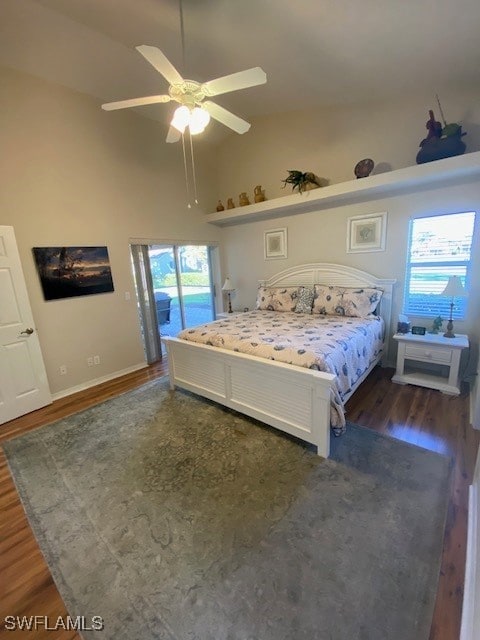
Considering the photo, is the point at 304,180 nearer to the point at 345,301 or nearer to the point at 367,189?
the point at 367,189

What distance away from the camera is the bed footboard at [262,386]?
6.80ft

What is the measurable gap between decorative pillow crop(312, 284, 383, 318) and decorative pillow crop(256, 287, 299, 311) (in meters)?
0.35

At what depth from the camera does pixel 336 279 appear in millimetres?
3996

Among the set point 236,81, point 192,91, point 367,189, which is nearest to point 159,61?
point 192,91

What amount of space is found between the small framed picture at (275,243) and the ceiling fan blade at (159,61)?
286cm

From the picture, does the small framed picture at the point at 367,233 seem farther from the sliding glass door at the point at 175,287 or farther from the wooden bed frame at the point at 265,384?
the sliding glass door at the point at 175,287

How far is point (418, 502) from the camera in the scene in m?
1.71

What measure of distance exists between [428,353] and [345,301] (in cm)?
109

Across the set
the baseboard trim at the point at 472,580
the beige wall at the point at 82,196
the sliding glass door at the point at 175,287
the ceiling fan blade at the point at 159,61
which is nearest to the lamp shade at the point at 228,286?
the sliding glass door at the point at 175,287

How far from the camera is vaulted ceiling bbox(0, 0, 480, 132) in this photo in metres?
2.11

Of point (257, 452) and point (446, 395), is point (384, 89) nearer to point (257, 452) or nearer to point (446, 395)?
point (446, 395)

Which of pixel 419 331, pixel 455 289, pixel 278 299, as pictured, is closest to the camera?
pixel 455 289

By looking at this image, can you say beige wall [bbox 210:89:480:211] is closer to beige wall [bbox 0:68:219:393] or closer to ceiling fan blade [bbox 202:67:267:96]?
beige wall [bbox 0:68:219:393]

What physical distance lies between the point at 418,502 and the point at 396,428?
0.79 meters
